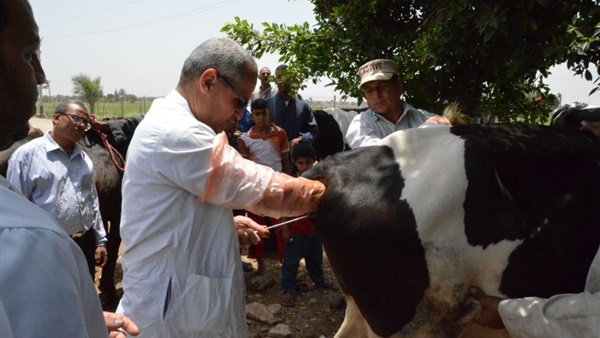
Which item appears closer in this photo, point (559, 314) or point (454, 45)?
point (559, 314)

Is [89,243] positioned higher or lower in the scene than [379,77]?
lower

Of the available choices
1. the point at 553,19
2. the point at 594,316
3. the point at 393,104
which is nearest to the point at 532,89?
the point at 553,19

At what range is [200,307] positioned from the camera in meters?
2.16

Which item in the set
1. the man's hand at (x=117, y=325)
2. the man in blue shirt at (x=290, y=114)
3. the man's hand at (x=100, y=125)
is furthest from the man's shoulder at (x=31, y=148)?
the man in blue shirt at (x=290, y=114)

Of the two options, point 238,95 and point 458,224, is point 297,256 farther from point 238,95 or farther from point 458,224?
point 238,95

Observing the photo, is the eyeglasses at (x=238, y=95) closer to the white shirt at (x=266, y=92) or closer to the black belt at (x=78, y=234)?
the black belt at (x=78, y=234)

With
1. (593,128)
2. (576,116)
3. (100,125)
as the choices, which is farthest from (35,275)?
(100,125)

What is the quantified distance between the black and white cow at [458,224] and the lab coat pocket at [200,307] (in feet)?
2.19

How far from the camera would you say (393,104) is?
3.71 metres

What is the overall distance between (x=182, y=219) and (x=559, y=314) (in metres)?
1.44

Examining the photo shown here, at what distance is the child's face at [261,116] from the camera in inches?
238

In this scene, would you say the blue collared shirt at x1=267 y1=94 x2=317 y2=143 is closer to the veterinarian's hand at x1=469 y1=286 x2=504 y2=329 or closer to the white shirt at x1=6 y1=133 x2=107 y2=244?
the white shirt at x1=6 y1=133 x2=107 y2=244

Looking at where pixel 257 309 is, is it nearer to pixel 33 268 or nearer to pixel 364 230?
pixel 364 230

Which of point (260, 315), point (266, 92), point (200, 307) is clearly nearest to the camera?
point (200, 307)
